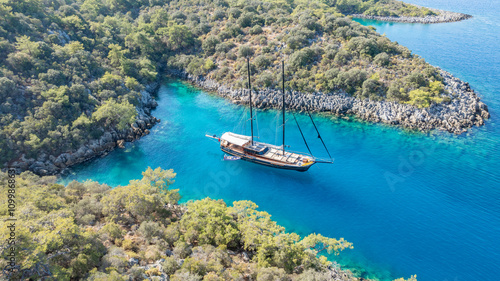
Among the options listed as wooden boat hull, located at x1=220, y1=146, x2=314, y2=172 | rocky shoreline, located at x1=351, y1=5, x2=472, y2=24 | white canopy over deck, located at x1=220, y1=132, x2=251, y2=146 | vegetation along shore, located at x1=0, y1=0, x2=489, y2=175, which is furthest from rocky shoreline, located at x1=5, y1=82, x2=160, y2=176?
rocky shoreline, located at x1=351, y1=5, x2=472, y2=24

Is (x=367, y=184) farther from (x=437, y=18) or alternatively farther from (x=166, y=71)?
(x=437, y=18)

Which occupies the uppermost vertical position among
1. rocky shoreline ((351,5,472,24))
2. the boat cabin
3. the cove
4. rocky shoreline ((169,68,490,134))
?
rocky shoreline ((351,5,472,24))

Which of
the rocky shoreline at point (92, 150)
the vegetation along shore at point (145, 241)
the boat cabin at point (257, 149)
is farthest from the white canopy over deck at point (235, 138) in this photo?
the rocky shoreline at point (92, 150)

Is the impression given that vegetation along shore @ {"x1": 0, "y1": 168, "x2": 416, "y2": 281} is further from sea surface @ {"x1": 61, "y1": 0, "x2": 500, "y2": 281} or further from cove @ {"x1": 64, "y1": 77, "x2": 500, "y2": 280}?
sea surface @ {"x1": 61, "y1": 0, "x2": 500, "y2": 281}

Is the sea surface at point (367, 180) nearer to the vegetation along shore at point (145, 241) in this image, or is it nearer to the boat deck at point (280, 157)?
the boat deck at point (280, 157)

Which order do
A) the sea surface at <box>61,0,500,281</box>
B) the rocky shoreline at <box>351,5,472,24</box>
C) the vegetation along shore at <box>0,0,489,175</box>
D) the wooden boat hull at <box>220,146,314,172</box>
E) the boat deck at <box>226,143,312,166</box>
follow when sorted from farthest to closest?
the rocky shoreline at <box>351,5,472,24</box> → the vegetation along shore at <box>0,0,489,175</box> → the boat deck at <box>226,143,312,166</box> → the wooden boat hull at <box>220,146,314,172</box> → the sea surface at <box>61,0,500,281</box>

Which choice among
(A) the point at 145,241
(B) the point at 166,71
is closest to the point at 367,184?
(A) the point at 145,241

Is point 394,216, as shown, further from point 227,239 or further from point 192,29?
point 192,29
